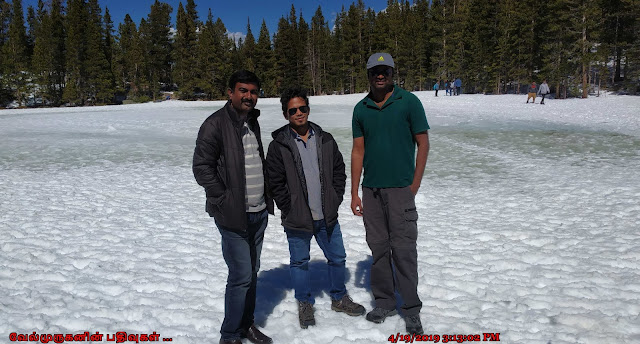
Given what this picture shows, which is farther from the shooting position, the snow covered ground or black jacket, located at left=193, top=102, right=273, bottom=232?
the snow covered ground

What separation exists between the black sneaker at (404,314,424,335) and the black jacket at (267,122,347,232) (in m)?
1.01

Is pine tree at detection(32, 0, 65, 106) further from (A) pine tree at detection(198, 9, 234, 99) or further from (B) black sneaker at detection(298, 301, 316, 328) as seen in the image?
(B) black sneaker at detection(298, 301, 316, 328)

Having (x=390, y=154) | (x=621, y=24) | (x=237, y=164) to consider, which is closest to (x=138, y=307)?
(x=237, y=164)

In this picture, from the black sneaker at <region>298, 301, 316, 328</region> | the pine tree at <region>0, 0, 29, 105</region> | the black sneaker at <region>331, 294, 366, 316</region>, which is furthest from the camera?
the pine tree at <region>0, 0, 29, 105</region>

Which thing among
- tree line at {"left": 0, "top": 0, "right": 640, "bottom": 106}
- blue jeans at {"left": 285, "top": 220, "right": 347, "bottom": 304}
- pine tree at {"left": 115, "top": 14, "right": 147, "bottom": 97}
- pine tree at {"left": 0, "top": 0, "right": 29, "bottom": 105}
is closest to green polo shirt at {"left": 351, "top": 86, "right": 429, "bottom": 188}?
blue jeans at {"left": 285, "top": 220, "right": 347, "bottom": 304}

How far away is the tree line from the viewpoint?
112ft

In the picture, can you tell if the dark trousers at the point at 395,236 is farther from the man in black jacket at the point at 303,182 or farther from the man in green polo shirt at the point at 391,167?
the man in black jacket at the point at 303,182

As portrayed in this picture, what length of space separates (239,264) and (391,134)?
152cm

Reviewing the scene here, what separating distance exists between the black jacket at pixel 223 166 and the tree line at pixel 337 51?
117 ft

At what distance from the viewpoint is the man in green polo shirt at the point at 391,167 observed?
10.1 feet

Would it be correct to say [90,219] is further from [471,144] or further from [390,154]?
[471,144]

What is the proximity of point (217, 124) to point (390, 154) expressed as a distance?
134 centimetres
